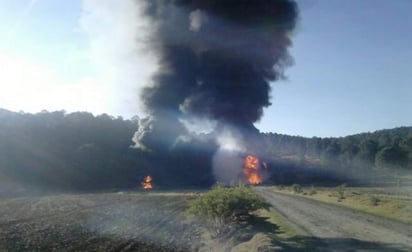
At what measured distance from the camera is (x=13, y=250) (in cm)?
3095

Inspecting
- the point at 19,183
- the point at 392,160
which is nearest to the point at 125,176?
the point at 19,183

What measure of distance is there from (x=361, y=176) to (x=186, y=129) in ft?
364

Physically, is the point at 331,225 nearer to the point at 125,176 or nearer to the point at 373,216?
the point at 373,216

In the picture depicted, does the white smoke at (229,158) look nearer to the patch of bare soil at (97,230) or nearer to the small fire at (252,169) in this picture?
the small fire at (252,169)

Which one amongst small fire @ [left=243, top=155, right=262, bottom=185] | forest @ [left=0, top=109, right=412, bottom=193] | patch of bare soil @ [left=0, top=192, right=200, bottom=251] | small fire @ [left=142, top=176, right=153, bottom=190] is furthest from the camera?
small fire @ [left=142, top=176, right=153, bottom=190]

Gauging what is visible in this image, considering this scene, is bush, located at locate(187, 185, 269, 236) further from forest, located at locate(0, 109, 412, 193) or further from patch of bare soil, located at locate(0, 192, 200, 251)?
forest, located at locate(0, 109, 412, 193)

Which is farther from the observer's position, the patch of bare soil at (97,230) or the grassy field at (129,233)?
the patch of bare soil at (97,230)

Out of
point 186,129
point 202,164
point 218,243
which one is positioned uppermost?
point 186,129

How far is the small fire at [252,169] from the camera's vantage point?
62650 mm

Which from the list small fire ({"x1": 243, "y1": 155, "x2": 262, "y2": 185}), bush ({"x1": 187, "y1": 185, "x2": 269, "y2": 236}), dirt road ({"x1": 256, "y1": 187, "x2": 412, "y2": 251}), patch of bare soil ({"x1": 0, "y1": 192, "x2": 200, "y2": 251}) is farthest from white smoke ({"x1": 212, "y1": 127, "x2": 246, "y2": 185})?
bush ({"x1": 187, "y1": 185, "x2": 269, "y2": 236})

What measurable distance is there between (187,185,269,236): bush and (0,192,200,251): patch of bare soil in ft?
6.75

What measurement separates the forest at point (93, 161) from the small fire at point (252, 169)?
51.7 ft

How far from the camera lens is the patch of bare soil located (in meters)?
33.6

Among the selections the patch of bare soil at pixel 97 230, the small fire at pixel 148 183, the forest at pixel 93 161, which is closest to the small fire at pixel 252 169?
the patch of bare soil at pixel 97 230
